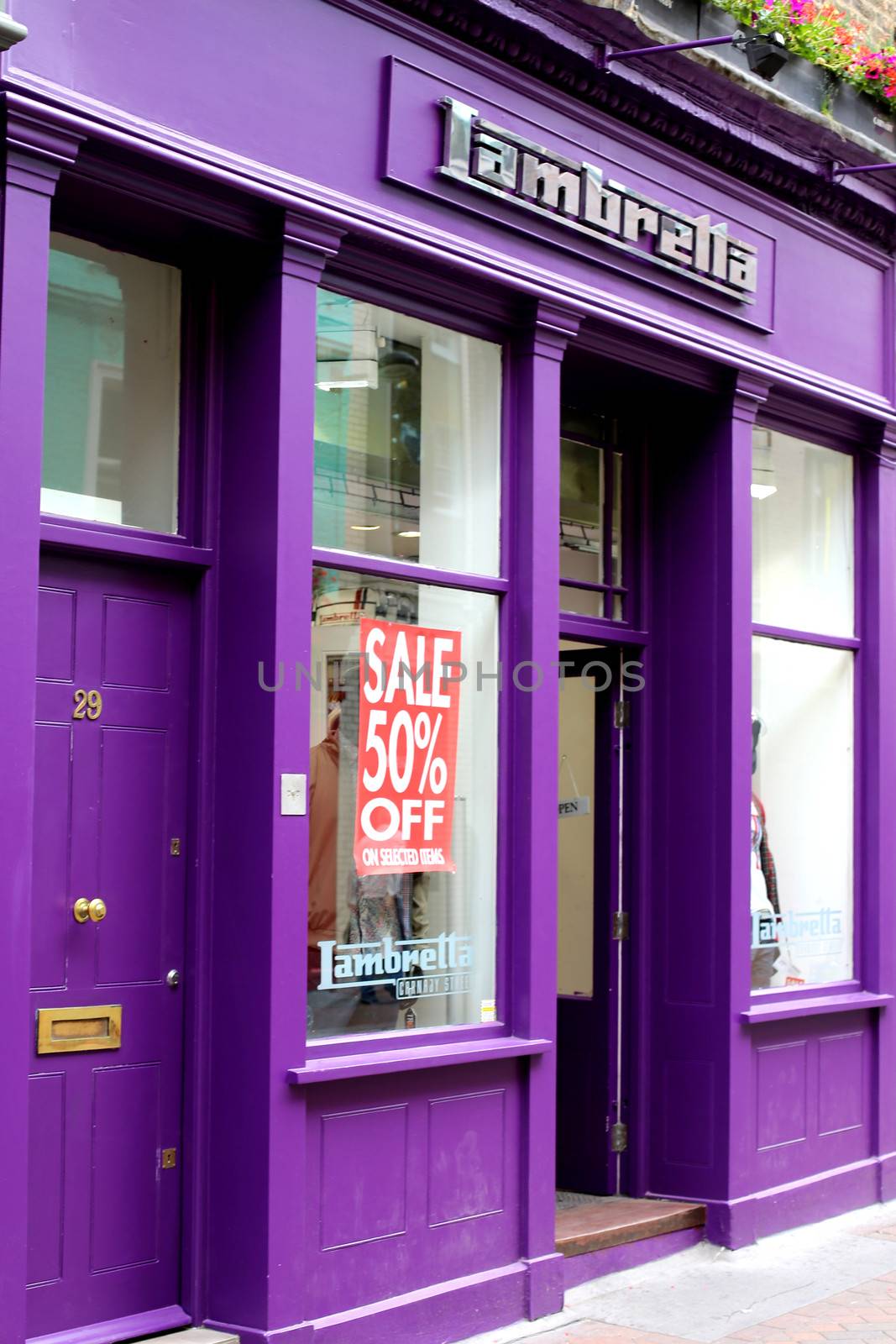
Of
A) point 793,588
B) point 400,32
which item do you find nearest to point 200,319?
point 400,32

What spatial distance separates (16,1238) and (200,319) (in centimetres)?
326

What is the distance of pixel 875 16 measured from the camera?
32.9ft

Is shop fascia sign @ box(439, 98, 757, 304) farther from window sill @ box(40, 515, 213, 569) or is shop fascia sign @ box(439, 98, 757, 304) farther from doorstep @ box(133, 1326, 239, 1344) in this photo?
doorstep @ box(133, 1326, 239, 1344)

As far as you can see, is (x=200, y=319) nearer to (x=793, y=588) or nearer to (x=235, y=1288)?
(x=235, y=1288)

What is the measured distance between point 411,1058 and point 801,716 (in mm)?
3702

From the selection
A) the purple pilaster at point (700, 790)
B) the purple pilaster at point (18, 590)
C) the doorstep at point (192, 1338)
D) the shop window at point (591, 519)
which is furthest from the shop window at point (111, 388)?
the purple pilaster at point (700, 790)

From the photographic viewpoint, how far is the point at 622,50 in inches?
289

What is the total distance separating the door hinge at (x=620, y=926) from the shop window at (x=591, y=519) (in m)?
1.48

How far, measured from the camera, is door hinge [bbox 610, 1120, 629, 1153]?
8008mm

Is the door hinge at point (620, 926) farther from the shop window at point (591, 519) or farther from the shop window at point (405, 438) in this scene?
the shop window at point (405, 438)

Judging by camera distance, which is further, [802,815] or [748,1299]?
[802,815]

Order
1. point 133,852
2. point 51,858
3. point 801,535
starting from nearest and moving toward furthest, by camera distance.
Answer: point 51,858 → point 133,852 → point 801,535

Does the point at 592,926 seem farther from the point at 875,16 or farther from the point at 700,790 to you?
the point at 875,16

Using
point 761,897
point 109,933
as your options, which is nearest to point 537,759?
point 109,933
